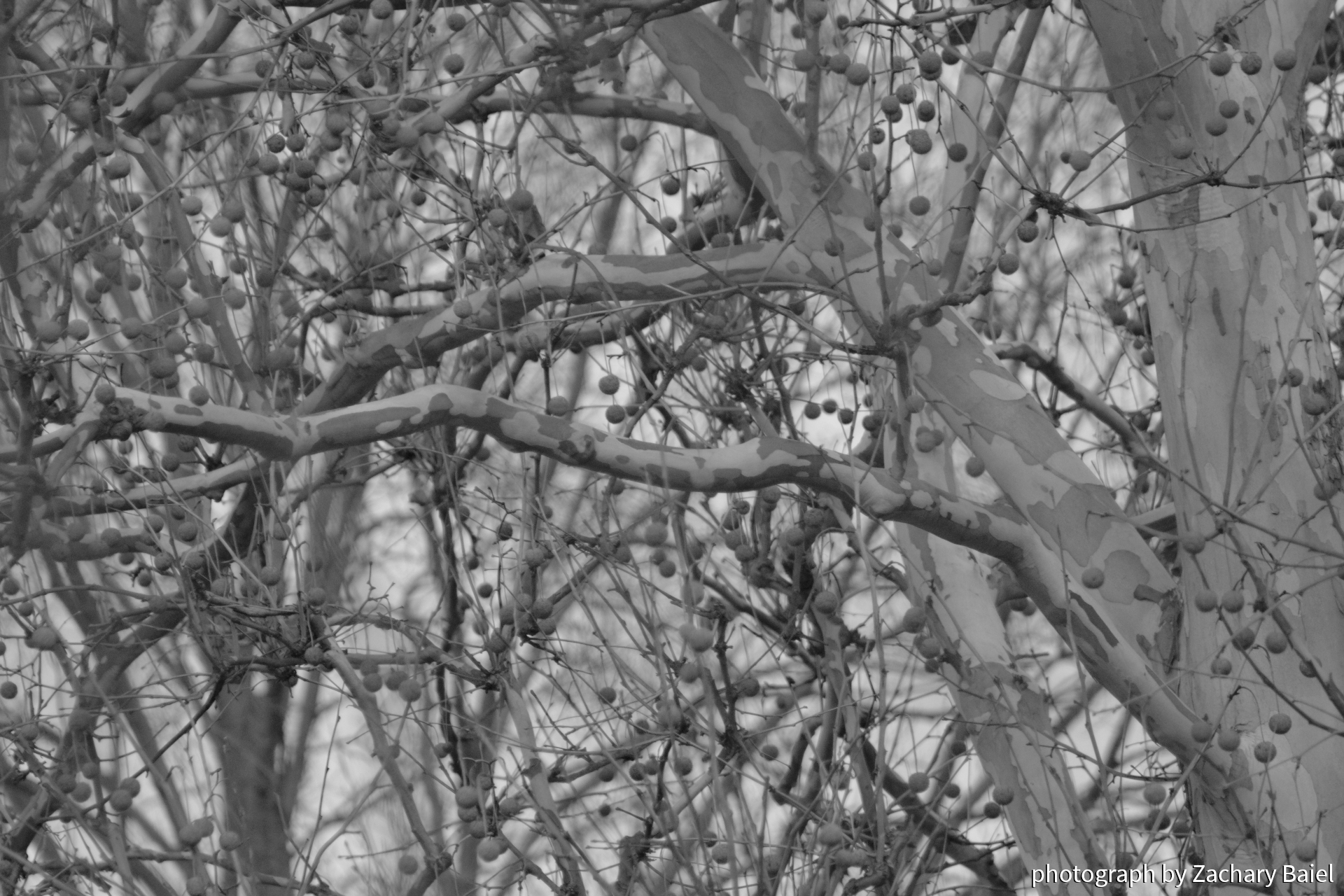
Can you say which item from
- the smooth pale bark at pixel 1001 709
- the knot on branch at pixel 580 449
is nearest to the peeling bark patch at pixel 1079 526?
the smooth pale bark at pixel 1001 709

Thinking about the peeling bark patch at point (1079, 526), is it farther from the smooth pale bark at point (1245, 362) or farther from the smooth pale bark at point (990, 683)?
the smooth pale bark at point (990, 683)

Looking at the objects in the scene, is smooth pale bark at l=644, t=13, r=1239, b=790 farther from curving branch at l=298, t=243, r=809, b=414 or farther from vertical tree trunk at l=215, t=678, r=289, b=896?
vertical tree trunk at l=215, t=678, r=289, b=896

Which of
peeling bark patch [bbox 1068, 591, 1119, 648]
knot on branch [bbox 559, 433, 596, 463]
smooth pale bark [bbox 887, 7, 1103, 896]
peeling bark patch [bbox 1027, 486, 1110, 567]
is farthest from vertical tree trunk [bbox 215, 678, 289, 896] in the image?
peeling bark patch [bbox 1068, 591, 1119, 648]

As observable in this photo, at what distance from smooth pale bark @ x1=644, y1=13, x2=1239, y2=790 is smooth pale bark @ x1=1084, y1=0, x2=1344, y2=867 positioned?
0.52ft

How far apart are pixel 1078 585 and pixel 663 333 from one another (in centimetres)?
209

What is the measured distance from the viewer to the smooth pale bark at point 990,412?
135 inches

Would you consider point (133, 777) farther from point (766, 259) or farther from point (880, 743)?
point (766, 259)

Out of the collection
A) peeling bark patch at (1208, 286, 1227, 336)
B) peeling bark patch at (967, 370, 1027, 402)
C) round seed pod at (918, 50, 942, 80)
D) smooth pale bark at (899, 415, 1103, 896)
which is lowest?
smooth pale bark at (899, 415, 1103, 896)

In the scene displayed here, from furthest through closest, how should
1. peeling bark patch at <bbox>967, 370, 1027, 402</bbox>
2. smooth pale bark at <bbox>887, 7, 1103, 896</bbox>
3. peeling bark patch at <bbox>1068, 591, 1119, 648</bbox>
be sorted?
peeling bark patch at <bbox>967, 370, 1027, 402</bbox> → smooth pale bark at <bbox>887, 7, 1103, 896</bbox> → peeling bark patch at <bbox>1068, 591, 1119, 648</bbox>

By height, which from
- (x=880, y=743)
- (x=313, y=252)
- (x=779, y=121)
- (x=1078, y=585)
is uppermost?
(x=313, y=252)

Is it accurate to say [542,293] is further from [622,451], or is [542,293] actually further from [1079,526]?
[1079,526]

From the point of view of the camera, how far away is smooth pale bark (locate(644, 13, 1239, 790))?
342 centimetres

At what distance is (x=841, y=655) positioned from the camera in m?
3.91

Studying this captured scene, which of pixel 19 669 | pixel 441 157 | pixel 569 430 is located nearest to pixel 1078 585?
pixel 569 430
